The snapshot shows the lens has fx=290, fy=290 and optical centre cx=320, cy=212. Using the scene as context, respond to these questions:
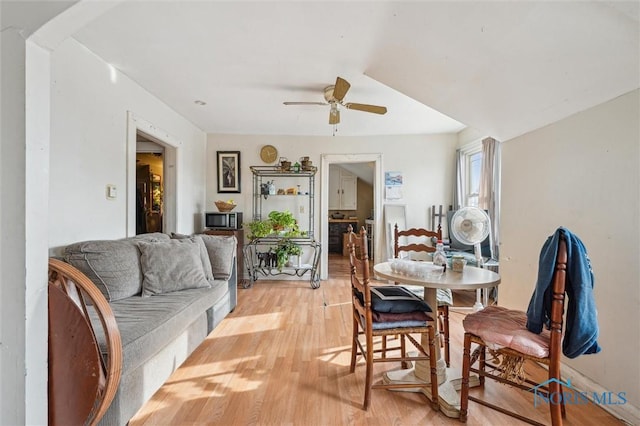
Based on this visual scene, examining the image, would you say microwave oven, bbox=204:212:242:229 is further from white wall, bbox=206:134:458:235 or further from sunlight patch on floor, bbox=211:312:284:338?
sunlight patch on floor, bbox=211:312:284:338

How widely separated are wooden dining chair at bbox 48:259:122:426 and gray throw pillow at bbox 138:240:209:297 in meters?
1.02

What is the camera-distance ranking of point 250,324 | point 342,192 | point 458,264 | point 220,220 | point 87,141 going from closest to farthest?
point 458,264 < point 87,141 < point 250,324 < point 220,220 < point 342,192

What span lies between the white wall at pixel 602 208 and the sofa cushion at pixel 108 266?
285cm

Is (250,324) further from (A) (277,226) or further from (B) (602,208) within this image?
(B) (602,208)

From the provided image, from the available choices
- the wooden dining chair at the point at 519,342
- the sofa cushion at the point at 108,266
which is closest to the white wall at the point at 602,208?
the wooden dining chair at the point at 519,342

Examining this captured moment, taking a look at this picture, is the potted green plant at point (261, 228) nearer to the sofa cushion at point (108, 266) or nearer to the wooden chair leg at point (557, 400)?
the sofa cushion at point (108, 266)

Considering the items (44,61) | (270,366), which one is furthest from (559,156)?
(44,61)

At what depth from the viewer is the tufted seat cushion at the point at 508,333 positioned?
1.35 metres

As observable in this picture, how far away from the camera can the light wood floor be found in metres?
1.53

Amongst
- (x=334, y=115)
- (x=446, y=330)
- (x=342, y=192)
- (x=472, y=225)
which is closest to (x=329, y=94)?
(x=334, y=115)

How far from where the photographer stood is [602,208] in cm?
162

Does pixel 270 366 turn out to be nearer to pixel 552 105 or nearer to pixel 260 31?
pixel 260 31

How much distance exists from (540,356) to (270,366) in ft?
5.23

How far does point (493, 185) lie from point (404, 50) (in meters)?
2.22
